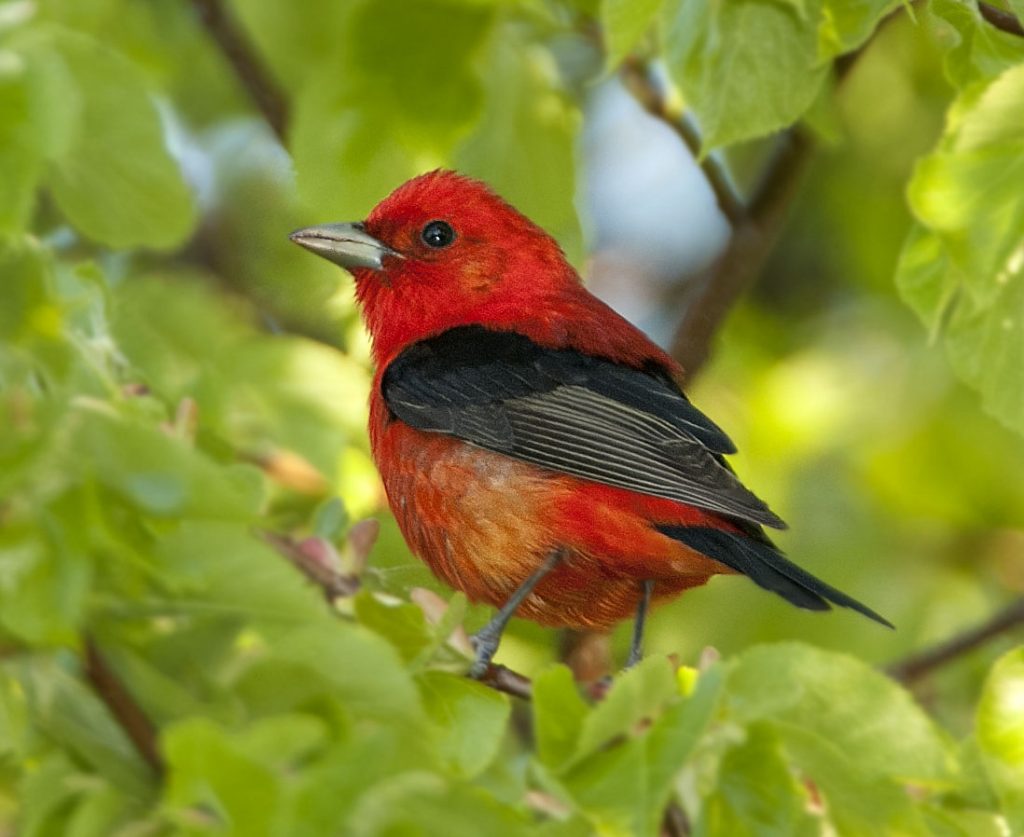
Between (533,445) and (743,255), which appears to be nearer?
(533,445)

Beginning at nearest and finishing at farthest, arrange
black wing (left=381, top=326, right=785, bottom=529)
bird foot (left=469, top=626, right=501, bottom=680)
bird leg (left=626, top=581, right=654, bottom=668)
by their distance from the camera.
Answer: bird foot (left=469, top=626, right=501, bottom=680), black wing (left=381, top=326, right=785, bottom=529), bird leg (left=626, top=581, right=654, bottom=668)

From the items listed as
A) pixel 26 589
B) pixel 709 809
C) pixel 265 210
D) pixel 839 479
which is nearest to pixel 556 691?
pixel 709 809

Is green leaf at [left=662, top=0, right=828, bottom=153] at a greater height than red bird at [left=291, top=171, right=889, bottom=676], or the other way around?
green leaf at [left=662, top=0, right=828, bottom=153]

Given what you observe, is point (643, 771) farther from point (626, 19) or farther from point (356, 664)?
point (626, 19)

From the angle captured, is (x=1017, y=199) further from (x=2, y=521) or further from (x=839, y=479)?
(x=839, y=479)

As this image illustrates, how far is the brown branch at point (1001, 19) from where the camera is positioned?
3.41m

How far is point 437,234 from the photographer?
17.5 ft

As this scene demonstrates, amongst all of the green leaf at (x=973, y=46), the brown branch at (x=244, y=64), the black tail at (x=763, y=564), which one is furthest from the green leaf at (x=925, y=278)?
the brown branch at (x=244, y=64)

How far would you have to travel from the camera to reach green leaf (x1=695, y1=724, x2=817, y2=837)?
281cm

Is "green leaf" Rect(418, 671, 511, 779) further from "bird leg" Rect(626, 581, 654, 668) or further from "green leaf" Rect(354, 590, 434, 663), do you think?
"bird leg" Rect(626, 581, 654, 668)

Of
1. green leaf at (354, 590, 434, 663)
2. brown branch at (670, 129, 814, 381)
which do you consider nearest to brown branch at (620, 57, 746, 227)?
brown branch at (670, 129, 814, 381)

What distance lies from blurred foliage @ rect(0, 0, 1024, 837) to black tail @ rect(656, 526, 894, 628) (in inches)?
22.9

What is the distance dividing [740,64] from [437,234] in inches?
69.6

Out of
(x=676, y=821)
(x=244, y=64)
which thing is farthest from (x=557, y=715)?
(x=244, y=64)
